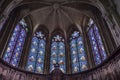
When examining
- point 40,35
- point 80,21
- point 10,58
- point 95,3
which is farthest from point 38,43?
point 95,3

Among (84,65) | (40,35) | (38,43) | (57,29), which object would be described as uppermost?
(57,29)

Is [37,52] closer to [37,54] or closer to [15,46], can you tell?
[37,54]

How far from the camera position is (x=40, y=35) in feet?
58.9

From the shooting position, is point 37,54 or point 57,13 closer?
point 37,54

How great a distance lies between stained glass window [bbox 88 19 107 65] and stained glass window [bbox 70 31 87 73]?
3.56ft

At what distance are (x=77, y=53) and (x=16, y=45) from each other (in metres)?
5.76

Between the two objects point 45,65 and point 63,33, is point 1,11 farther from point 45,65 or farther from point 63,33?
point 63,33

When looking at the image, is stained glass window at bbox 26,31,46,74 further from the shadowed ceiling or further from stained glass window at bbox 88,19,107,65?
stained glass window at bbox 88,19,107,65

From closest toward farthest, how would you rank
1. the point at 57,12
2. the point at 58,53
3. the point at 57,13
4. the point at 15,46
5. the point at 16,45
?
the point at 15,46 → the point at 16,45 → the point at 58,53 → the point at 57,12 → the point at 57,13

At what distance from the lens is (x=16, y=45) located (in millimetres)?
14734

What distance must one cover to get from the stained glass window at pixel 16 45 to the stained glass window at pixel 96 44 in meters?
6.66

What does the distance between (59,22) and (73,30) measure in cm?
192

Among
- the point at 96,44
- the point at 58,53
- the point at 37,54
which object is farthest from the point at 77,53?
the point at 37,54

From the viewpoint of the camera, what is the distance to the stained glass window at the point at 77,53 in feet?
46.7
